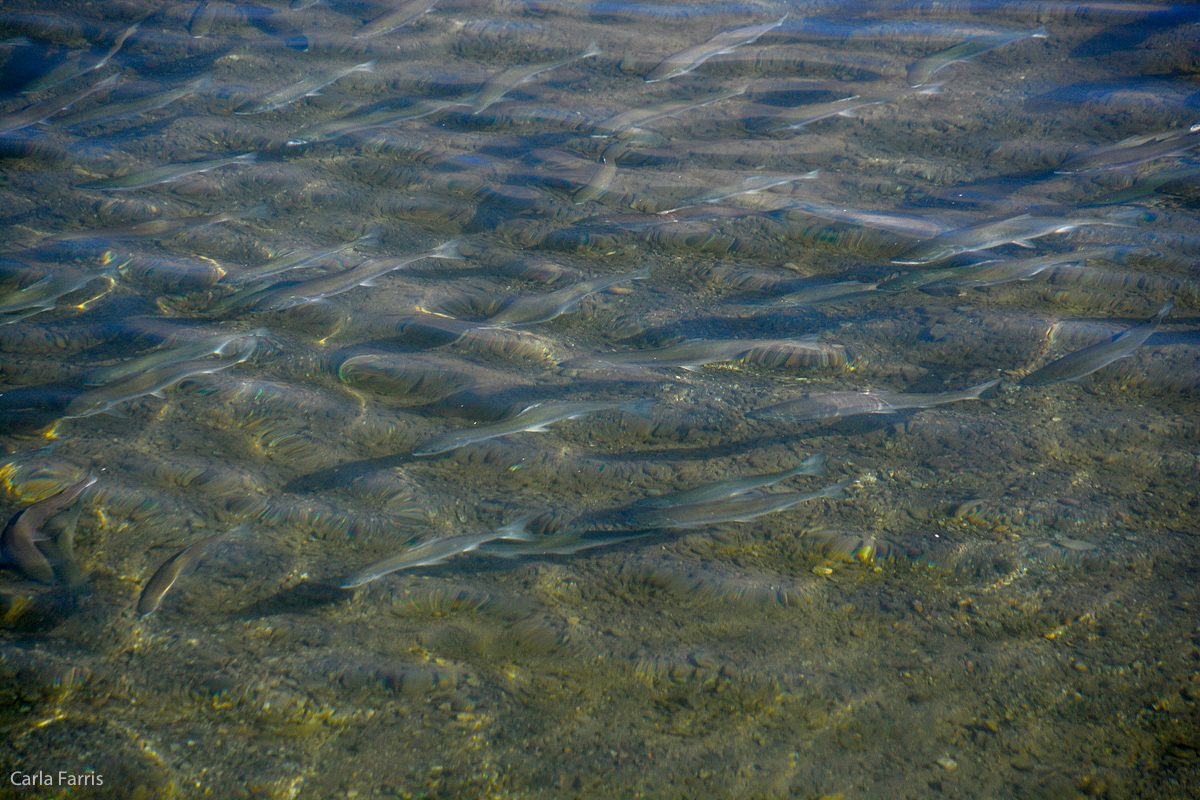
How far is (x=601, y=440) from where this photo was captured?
3.96 metres

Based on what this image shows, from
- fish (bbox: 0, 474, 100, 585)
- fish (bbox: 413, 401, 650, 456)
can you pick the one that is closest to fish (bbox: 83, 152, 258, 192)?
fish (bbox: 0, 474, 100, 585)

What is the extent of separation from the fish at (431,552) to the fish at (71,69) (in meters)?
6.79

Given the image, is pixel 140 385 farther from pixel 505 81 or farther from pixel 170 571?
pixel 505 81

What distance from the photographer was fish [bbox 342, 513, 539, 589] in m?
3.18

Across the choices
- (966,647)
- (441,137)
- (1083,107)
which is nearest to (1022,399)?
(966,647)

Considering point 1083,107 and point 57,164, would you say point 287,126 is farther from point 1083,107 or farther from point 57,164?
point 1083,107

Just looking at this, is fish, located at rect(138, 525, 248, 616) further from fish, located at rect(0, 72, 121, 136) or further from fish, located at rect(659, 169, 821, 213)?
fish, located at rect(0, 72, 121, 136)

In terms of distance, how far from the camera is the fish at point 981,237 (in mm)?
4820

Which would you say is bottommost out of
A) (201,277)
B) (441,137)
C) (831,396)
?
(831,396)

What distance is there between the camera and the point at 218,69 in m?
7.40

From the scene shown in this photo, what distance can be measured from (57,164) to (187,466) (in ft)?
13.6

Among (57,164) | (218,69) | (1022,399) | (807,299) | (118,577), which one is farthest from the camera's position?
(218,69)

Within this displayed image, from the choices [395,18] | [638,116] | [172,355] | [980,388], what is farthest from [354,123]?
[980,388]

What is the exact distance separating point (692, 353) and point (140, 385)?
3.30 m
